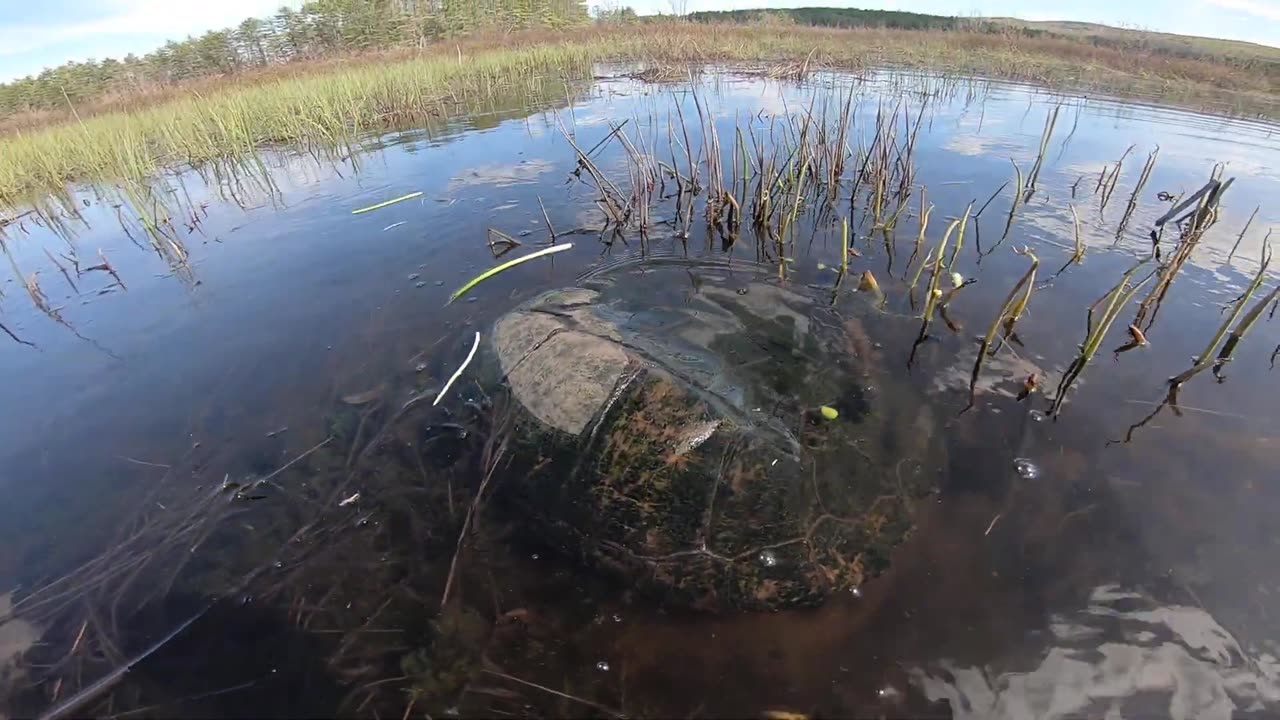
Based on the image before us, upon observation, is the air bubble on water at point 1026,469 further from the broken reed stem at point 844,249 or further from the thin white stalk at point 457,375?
the thin white stalk at point 457,375

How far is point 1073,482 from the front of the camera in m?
2.75

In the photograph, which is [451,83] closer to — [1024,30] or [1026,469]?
[1026,469]

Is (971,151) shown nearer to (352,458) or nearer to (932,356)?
(932,356)

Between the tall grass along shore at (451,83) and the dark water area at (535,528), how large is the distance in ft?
15.4

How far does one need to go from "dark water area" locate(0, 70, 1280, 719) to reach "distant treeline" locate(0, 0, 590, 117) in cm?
2441

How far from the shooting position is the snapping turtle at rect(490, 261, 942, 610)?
2.33 m

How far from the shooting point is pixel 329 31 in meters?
26.3

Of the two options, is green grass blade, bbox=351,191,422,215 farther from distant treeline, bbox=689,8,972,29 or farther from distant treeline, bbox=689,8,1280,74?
distant treeline, bbox=689,8,972,29

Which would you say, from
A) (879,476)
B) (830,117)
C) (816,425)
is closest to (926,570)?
(879,476)

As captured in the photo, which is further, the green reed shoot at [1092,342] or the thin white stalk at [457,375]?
the thin white stalk at [457,375]

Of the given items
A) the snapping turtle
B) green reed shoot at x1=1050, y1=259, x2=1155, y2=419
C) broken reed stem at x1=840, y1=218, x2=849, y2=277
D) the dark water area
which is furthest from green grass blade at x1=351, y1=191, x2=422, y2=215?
green reed shoot at x1=1050, y1=259, x2=1155, y2=419

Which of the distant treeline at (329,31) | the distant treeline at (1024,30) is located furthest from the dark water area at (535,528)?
the distant treeline at (329,31)

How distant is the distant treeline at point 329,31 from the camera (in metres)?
23.9

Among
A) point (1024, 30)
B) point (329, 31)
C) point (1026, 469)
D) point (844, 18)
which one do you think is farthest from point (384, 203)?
point (844, 18)
